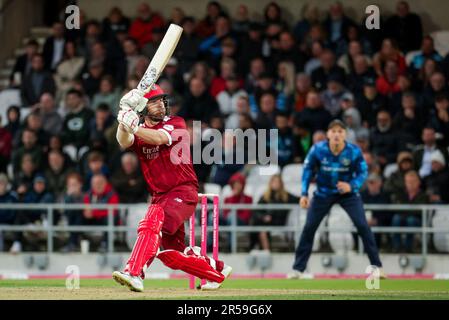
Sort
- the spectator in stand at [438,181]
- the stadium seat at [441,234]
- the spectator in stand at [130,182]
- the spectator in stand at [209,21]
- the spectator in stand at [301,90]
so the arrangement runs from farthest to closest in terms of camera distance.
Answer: the spectator in stand at [209,21], the spectator in stand at [301,90], the spectator in stand at [130,182], the spectator in stand at [438,181], the stadium seat at [441,234]

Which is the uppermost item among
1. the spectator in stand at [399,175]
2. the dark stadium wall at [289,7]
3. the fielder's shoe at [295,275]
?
the dark stadium wall at [289,7]

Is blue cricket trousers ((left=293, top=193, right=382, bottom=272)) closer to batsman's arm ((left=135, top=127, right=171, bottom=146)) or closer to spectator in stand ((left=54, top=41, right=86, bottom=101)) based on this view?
batsman's arm ((left=135, top=127, right=171, bottom=146))

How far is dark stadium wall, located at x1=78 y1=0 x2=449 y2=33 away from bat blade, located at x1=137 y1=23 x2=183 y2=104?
11.3 metres

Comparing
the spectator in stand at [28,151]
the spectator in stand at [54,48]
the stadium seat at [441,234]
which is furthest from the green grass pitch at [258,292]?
the spectator in stand at [54,48]

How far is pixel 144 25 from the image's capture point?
1038 inches

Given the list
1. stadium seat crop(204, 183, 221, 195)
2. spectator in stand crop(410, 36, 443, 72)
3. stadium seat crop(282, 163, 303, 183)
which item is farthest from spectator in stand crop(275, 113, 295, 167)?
spectator in stand crop(410, 36, 443, 72)

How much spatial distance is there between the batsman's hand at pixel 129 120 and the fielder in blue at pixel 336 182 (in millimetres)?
5162

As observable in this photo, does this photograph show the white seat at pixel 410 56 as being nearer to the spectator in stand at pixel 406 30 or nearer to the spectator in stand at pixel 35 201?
the spectator in stand at pixel 406 30

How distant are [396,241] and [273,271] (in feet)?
6.65

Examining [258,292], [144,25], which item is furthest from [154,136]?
[144,25]

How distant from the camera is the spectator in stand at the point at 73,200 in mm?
22609

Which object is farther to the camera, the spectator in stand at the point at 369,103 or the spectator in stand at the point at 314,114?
the spectator in stand at the point at 369,103

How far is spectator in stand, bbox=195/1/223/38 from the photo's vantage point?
25.9 metres

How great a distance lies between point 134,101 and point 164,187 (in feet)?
3.63
